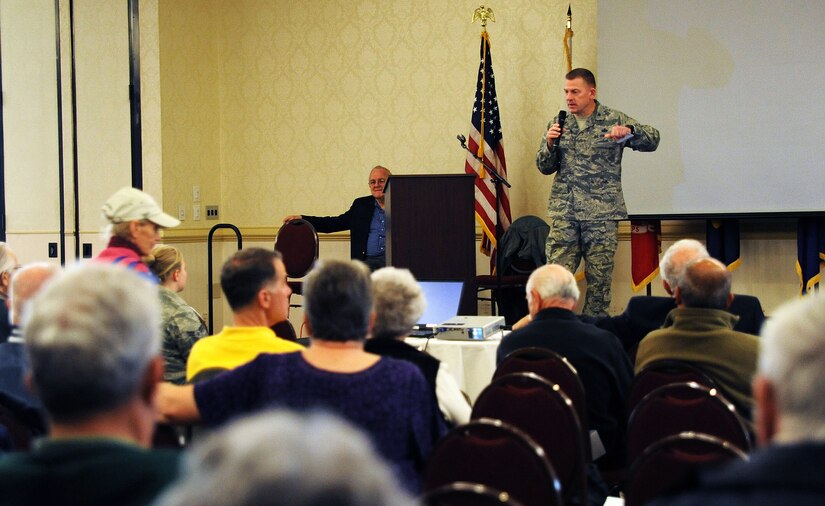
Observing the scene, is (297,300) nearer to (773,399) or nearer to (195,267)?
(195,267)

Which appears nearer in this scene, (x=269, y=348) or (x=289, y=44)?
(x=269, y=348)

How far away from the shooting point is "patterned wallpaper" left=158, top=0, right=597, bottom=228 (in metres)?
7.38

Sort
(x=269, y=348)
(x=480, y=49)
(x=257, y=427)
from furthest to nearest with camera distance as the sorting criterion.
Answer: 1. (x=480, y=49)
2. (x=269, y=348)
3. (x=257, y=427)

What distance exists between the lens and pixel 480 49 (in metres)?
7.37

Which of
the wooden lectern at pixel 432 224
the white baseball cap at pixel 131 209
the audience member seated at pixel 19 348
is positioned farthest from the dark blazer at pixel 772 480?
the wooden lectern at pixel 432 224

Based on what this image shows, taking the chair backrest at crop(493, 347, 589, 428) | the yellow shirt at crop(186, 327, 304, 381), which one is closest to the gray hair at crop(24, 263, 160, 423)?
the yellow shirt at crop(186, 327, 304, 381)

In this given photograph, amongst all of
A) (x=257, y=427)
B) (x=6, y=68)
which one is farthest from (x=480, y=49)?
(x=257, y=427)

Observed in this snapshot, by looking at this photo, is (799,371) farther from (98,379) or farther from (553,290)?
(553,290)

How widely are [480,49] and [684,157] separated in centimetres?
181

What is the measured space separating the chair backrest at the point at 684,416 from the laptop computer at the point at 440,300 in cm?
203

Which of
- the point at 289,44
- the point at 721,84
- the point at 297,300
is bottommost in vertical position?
the point at 297,300

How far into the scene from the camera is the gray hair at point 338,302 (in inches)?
90.0

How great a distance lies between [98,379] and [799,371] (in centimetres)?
89

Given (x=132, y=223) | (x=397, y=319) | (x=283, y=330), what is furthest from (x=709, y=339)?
(x=132, y=223)
